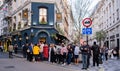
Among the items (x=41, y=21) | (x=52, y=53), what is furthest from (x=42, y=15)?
(x=52, y=53)

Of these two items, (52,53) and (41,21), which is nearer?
(52,53)

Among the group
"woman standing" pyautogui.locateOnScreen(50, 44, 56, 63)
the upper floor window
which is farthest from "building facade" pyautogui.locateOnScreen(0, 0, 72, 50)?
"woman standing" pyautogui.locateOnScreen(50, 44, 56, 63)

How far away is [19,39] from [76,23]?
9.31 meters

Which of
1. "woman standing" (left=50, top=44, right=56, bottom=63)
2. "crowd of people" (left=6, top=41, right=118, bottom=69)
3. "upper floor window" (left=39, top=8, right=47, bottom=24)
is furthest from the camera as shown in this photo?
"upper floor window" (left=39, top=8, right=47, bottom=24)

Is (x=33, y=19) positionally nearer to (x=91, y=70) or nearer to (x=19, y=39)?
(x=19, y=39)

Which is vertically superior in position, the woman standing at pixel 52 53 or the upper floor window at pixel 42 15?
the upper floor window at pixel 42 15

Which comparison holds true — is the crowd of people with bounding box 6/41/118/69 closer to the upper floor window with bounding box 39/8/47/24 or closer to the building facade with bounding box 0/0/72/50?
the building facade with bounding box 0/0/72/50

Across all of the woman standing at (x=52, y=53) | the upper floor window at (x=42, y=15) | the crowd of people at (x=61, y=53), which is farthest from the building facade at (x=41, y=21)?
the woman standing at (x=52, y=53)

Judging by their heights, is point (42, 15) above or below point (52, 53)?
above

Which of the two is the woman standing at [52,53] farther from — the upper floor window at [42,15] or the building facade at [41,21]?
the upper floor window at [42,15]

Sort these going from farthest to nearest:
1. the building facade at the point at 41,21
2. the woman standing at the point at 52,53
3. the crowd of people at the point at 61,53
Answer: the building facade at the point at 41,21, the woman standing at the point at 52,53, the crowd of people at the point at 61,53

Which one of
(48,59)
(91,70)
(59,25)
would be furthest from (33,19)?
(91,70)

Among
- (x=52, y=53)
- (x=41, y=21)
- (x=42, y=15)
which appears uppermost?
(x=42, y=15)

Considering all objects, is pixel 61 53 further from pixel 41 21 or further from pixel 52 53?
pixel 41 21
